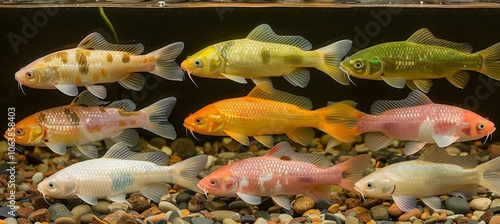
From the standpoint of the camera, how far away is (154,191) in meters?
4.22

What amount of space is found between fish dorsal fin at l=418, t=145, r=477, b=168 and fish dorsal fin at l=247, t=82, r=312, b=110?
1.02m

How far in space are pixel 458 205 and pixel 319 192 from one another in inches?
43.3

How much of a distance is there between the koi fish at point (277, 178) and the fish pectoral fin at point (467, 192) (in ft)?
2.70

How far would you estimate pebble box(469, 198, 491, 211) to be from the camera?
14.4 feet

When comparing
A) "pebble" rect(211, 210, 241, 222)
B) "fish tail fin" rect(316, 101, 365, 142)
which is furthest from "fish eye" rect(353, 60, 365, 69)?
"pebble" rect(211, 210, 241, 222)

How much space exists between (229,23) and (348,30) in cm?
118

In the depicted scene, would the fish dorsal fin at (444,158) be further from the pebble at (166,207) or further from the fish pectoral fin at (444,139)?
the pebble at (166,207)

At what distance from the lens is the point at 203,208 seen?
14.5 feet

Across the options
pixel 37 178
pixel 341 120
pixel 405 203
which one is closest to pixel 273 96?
pixel 341 120

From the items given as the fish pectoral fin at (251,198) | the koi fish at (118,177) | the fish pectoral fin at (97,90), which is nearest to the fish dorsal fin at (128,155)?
the koi fish at (118,177)

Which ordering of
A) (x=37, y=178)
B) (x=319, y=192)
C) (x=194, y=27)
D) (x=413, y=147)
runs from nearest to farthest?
1. (x=413, y=147)
2. (x=319, y=192)
3. (x=37, y=178)
4. (x=194, y=27)

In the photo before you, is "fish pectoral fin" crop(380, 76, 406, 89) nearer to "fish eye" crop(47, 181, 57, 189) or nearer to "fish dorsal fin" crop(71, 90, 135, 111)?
"fish dorsal fin" crop(71, 90, 135, 111)

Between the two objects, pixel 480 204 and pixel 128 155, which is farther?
pixel 480 204

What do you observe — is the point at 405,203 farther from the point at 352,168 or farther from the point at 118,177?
the point at 118,177
